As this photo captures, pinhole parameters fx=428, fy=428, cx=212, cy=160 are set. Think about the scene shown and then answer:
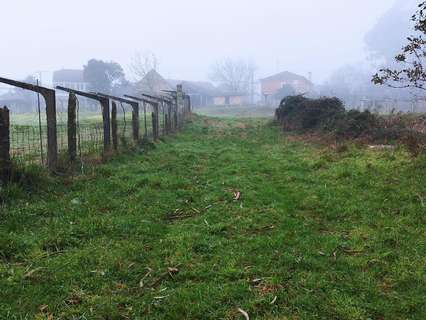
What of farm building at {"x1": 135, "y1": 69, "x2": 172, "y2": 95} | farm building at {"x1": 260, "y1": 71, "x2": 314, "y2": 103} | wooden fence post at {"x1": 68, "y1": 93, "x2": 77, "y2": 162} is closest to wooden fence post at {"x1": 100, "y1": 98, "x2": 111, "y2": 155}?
wooden fence post at {"x1": 68, "y1": 93, "x2": 77, "y2": 162}

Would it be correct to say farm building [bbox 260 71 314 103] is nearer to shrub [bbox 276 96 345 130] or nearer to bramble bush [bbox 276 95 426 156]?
shrub [bbox 276 96 345 130]

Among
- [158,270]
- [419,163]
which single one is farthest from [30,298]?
[419,163]

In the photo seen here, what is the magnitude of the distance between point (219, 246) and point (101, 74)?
71.2m

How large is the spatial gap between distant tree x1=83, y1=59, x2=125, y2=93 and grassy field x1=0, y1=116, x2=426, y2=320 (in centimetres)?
6611

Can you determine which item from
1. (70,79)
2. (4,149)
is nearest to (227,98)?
(70,79)

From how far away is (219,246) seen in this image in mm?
6086

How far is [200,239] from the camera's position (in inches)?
247

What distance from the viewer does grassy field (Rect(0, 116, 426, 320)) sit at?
4500mm

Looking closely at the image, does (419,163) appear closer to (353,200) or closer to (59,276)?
(353,200)

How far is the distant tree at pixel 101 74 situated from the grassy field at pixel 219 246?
6611 cm

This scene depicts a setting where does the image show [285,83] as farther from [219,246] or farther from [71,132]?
[219,246]

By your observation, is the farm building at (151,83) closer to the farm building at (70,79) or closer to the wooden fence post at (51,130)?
the farm building at (70,79)

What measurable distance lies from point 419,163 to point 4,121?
8751mm

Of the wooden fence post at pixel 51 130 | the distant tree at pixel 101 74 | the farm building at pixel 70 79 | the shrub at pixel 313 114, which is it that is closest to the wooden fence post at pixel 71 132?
the wooden fence post at pixel 51 130
